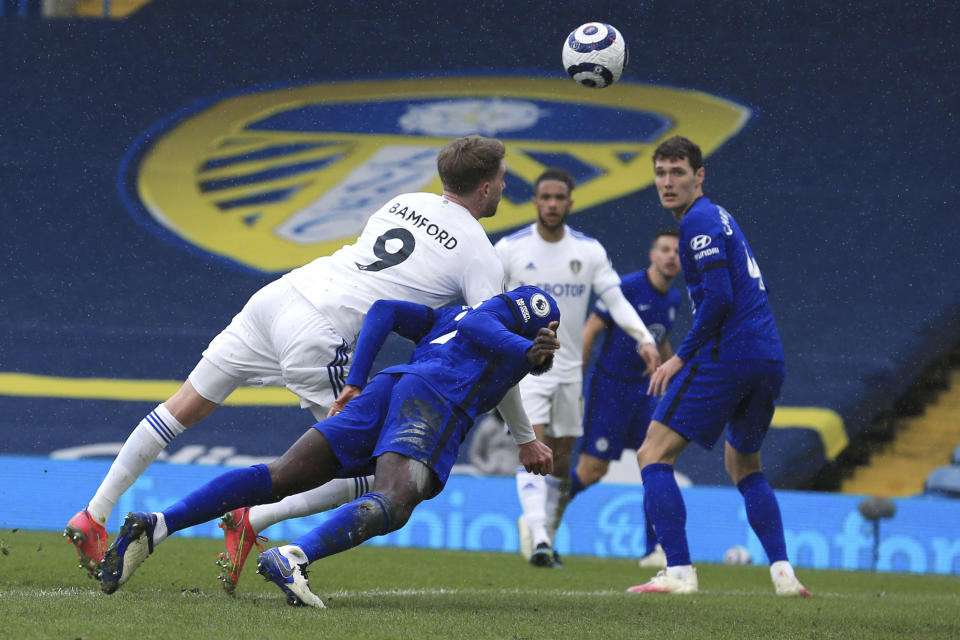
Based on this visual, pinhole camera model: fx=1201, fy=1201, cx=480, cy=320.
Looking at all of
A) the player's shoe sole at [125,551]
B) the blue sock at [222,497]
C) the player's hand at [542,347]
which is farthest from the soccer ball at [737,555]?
the player's shoe sole at [125,551]

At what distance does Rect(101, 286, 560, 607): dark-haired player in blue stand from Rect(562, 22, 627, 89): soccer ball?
8.31 feet

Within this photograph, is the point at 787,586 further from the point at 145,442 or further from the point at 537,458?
the point at 145,442

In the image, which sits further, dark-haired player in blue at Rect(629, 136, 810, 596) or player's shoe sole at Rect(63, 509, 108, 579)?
dark-haired player in blue at Rect(629, 136, 810, 596)

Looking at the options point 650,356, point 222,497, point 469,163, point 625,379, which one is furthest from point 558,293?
point 222,497

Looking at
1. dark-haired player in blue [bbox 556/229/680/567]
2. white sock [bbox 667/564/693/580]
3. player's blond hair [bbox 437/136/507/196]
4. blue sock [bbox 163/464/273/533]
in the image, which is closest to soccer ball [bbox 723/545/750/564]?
dark-haired player in blue [bbox 556/229/680/567]

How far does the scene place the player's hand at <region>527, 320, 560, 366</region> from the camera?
12.8ft

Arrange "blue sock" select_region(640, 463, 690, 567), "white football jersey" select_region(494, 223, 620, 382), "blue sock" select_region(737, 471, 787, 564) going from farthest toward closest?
"white football jersey" select_region(494, 223, 620, 382), "blue sock" select_region(737, 471, 787, 564), "blue sock" select_region(640, 463, 690, 567)

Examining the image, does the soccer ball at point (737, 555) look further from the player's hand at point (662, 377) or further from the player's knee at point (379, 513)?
the player's knee at point (379, 513)

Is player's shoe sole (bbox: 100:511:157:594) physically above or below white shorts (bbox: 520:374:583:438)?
below

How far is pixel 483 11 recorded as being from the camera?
45.9ft

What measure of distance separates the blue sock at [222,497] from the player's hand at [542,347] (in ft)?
3.23

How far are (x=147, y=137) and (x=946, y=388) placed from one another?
30.8 ft

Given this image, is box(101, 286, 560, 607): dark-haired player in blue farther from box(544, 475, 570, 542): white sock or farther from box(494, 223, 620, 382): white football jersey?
box(544, 475, 570, 542): white sock

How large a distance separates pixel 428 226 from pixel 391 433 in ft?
3.12
